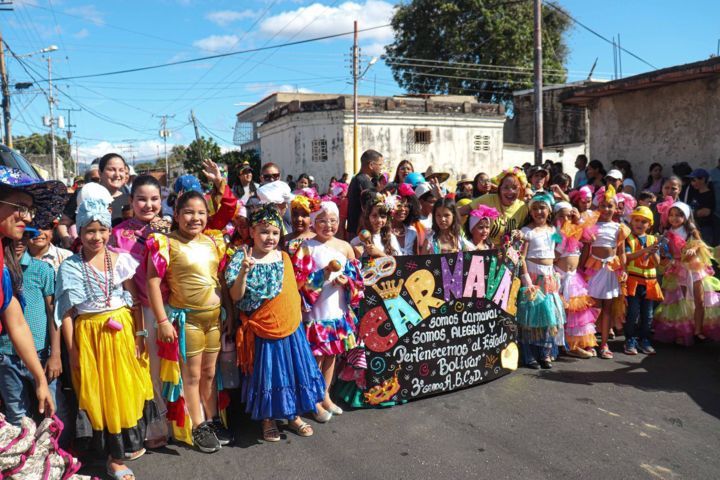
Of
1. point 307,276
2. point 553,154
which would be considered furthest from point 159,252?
point 553,154

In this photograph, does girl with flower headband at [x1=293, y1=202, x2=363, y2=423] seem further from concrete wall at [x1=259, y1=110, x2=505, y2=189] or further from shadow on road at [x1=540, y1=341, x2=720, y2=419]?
concrete wall at [x1=259, y1=110, x2=505, y2=189]

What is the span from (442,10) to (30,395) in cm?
3562

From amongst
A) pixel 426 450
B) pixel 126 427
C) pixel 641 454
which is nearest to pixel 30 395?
pixel 126 427

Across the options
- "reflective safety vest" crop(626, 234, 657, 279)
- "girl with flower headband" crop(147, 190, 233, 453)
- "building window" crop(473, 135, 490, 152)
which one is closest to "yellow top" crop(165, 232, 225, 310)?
"girl with flower headband" crop(147, 190, 233, 453)

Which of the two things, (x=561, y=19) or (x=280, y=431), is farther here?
(x=561, y=19)

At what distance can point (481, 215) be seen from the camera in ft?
17.7

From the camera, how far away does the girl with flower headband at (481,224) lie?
5391 mm

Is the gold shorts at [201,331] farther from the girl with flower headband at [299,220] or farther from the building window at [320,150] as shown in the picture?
the building window at [320,150]

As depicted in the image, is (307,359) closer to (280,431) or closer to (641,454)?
(280,431)

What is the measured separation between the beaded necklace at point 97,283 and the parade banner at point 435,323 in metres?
1.94

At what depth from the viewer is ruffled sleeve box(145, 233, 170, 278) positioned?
361 cm

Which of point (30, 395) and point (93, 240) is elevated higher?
point (93, 240)

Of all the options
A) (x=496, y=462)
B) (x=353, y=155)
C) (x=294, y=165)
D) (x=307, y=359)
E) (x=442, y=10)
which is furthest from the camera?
(x=442, y=10)

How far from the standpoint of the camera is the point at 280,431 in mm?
4148
